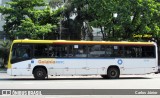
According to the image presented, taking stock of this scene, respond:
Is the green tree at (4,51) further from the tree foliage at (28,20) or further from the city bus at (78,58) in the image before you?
the city bus at (78,58)

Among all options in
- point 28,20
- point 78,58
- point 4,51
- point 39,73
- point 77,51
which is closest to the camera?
point 39,73

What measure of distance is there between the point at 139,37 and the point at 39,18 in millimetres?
12731

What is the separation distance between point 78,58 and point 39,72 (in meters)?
2.87

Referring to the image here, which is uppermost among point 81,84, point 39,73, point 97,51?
point 97,51

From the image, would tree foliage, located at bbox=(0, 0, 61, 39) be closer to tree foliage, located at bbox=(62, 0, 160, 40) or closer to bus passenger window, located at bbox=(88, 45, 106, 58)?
tree foliage, located at bbox=(62, 0, 160, 40)

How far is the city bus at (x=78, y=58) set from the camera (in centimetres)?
2647

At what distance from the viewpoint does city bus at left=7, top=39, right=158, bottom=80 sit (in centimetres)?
2647

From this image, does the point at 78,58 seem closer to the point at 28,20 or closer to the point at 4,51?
the point at 28,20

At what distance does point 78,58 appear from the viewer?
27.2 metres

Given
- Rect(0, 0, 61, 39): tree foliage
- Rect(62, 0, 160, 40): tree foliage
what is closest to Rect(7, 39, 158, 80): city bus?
Rect(62, 0, 160, 40): tree foliage

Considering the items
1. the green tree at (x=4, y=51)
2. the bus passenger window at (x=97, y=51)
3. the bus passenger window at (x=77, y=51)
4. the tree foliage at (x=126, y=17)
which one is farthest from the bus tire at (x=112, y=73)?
the green tree at (x=4, y=51)

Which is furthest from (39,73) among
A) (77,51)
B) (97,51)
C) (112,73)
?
(112,73)

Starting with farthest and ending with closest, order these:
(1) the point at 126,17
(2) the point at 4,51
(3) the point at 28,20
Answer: (2) the point at 4,51 → (3) the point at 28,20 → (1) the point at 126,17

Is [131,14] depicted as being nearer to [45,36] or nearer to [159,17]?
[159,17]
